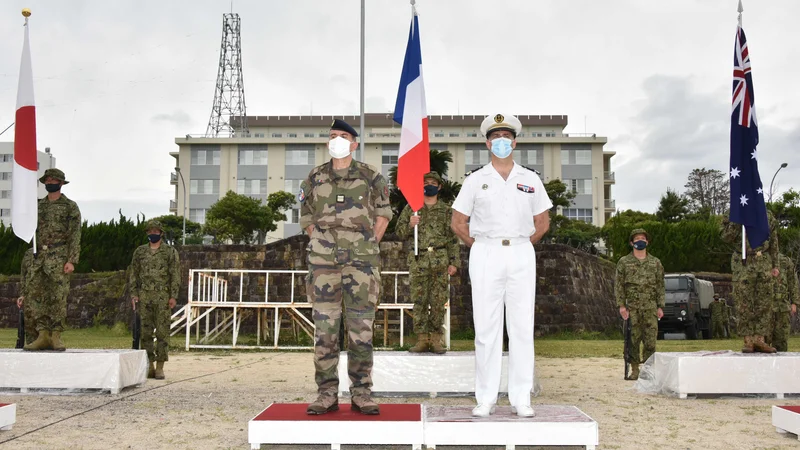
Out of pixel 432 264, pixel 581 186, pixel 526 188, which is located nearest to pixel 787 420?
pixel 526 188

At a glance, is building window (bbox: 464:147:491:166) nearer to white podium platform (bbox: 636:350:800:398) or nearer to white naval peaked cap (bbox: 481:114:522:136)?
white podium platform (bbox: 636:350:800:398)

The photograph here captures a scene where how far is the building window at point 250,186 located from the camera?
66.2 metres

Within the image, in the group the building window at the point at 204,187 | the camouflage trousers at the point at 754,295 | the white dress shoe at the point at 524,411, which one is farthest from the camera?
the building window at the point at 204,187

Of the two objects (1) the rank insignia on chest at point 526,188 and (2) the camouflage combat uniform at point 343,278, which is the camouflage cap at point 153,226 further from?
(1) the rank insignia on chest at point 526,188

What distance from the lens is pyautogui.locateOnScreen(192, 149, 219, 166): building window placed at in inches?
2613

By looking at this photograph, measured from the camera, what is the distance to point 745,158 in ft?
27.4

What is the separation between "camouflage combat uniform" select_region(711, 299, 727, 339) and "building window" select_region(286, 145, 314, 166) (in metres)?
44.0

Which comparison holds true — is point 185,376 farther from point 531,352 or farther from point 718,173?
point 718,173

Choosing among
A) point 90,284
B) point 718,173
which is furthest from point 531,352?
point 718,173

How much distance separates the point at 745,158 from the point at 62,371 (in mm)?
7817

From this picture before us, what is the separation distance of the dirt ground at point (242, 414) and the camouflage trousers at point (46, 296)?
102 centimetres

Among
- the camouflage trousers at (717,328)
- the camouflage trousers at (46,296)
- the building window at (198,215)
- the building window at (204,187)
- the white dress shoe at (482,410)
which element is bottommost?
the camouflage trousers at (717,328)

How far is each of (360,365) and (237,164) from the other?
208 ft

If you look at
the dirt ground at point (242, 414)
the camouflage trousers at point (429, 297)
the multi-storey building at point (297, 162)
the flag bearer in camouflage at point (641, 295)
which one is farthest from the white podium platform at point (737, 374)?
the multi-storey building at point (297, 162)
